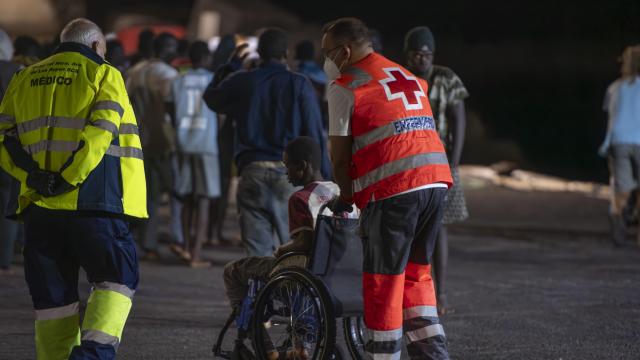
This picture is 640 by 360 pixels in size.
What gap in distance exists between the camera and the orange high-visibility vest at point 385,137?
6246mm

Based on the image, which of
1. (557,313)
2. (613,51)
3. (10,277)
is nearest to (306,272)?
(557,313)

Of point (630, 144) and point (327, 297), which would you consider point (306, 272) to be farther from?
point (630, 144)

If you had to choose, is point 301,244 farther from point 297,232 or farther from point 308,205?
point 308,205

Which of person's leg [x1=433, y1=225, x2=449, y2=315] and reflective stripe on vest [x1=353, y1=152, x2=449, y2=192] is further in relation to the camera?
person's leg [x1=433, y1=225, x2=449, y2=315]

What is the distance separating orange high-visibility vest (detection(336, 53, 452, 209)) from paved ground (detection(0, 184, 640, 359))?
173cm

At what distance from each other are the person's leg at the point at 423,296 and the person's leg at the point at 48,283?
5.40 feet

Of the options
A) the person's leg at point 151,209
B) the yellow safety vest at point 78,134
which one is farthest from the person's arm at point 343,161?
the person's leg at point 151,209

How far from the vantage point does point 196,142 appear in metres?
11.8

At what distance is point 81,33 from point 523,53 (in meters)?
55.5

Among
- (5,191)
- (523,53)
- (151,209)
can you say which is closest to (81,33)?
(5,191)

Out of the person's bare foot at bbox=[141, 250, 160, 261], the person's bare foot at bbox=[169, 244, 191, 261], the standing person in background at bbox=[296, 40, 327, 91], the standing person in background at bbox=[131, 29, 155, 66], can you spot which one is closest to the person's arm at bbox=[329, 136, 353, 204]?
the person's bare foot at bbox=[169, 244, 191, 261]

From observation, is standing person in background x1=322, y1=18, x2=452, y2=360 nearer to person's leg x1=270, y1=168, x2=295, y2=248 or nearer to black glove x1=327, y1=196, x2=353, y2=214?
black glove x1=327, y1=196, x2=353, y2=214

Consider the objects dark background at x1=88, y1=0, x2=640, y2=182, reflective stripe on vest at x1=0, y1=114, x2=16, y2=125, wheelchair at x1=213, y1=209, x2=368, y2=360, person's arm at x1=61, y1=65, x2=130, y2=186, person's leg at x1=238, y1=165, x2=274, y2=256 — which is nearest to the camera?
person's arm at x1=61, y1=65, x2=130, y2=186

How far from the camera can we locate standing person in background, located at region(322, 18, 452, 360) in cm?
624
